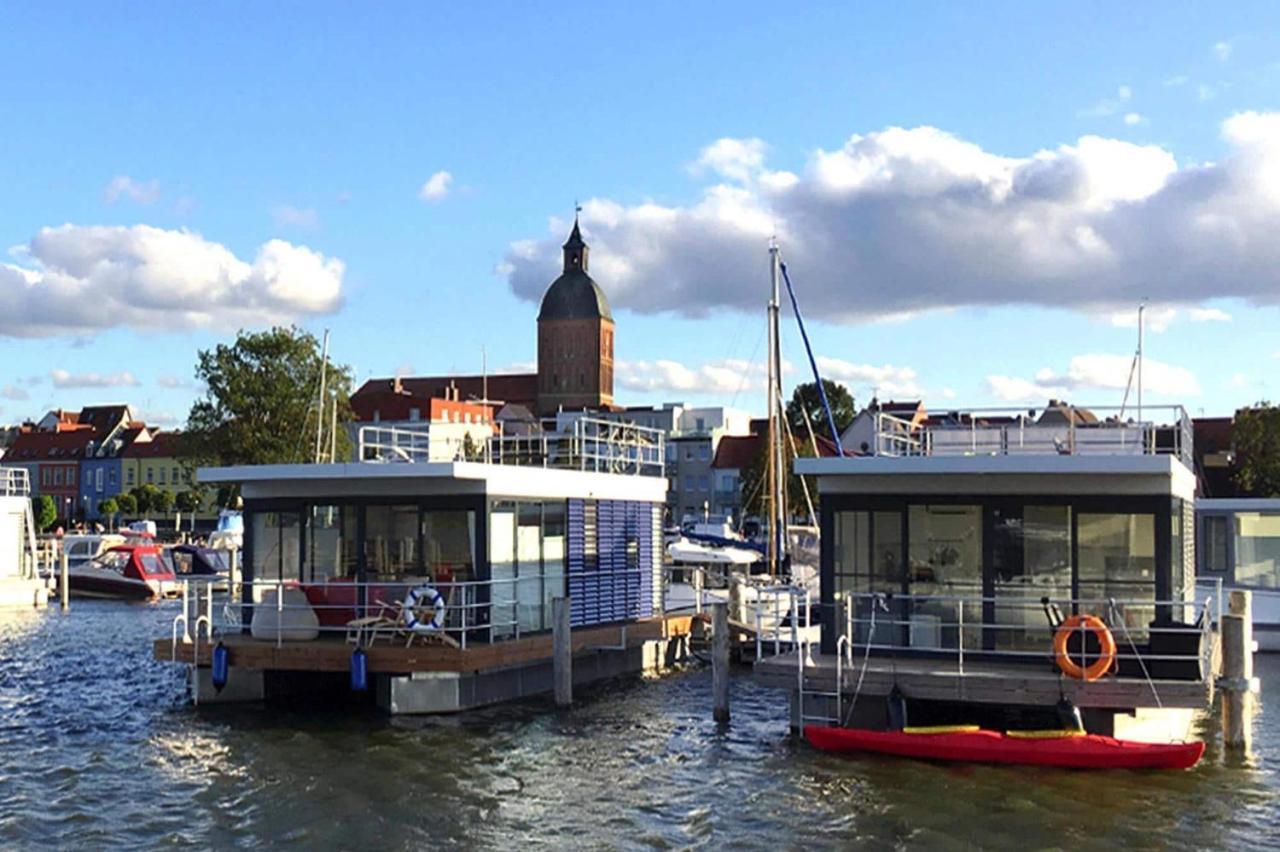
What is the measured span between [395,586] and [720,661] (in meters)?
5.45

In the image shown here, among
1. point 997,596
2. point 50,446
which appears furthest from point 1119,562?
point 50,446

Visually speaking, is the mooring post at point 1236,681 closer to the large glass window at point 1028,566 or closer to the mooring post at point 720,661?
the large glass window at point 1028,566

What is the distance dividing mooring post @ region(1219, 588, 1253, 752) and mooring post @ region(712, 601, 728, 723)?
730 centimetres

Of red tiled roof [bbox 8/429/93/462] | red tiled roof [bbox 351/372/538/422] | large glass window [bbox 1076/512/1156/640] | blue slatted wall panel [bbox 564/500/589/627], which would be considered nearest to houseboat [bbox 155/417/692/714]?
blue slatted wall panel [bbox 564/500/589/627]

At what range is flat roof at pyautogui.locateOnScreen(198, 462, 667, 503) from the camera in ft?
78.2

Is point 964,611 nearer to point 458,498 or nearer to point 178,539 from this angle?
point 458,498

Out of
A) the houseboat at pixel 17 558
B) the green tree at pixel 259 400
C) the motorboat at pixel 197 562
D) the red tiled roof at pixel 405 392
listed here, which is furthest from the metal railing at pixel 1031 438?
the red tiled roof at pixel 405 392

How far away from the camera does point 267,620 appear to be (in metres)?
24.4

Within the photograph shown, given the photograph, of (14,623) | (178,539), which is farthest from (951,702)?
(178,539)

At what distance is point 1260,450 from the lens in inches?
2712

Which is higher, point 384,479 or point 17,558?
point 384,479

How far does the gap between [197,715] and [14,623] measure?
22.7m

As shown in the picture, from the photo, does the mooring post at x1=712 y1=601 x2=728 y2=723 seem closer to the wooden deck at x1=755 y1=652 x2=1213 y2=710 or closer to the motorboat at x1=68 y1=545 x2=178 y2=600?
the wooden deck at x1=755 y1=652 x2=1213 y2=710

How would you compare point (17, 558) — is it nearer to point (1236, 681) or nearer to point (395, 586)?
point (395, 586)
